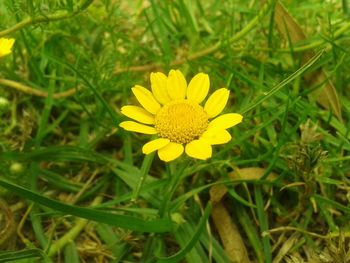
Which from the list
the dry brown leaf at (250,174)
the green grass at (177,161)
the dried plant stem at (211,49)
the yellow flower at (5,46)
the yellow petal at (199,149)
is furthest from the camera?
the dried plant stem at (211,49)

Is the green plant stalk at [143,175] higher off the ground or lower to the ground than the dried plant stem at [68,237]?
higher

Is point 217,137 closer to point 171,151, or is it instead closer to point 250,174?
point 171,151

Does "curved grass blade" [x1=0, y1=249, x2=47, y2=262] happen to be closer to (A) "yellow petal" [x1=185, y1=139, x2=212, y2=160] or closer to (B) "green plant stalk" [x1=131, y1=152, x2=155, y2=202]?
(B) "green plant stalk" [x1=131, y1=152, x2=155, y2=202]

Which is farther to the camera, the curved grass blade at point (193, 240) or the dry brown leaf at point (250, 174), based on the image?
the dry brown leaf at point (250, 174)

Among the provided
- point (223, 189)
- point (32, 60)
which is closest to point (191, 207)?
point (223, 189)

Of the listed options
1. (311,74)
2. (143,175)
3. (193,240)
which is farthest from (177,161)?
(311,74)

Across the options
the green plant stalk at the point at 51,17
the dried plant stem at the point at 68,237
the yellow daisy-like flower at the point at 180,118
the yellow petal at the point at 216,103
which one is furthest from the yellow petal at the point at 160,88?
the dried plant stem at the point at 68,237

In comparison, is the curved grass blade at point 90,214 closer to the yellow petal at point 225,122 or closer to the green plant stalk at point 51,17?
the yellow petal at point 225,122
